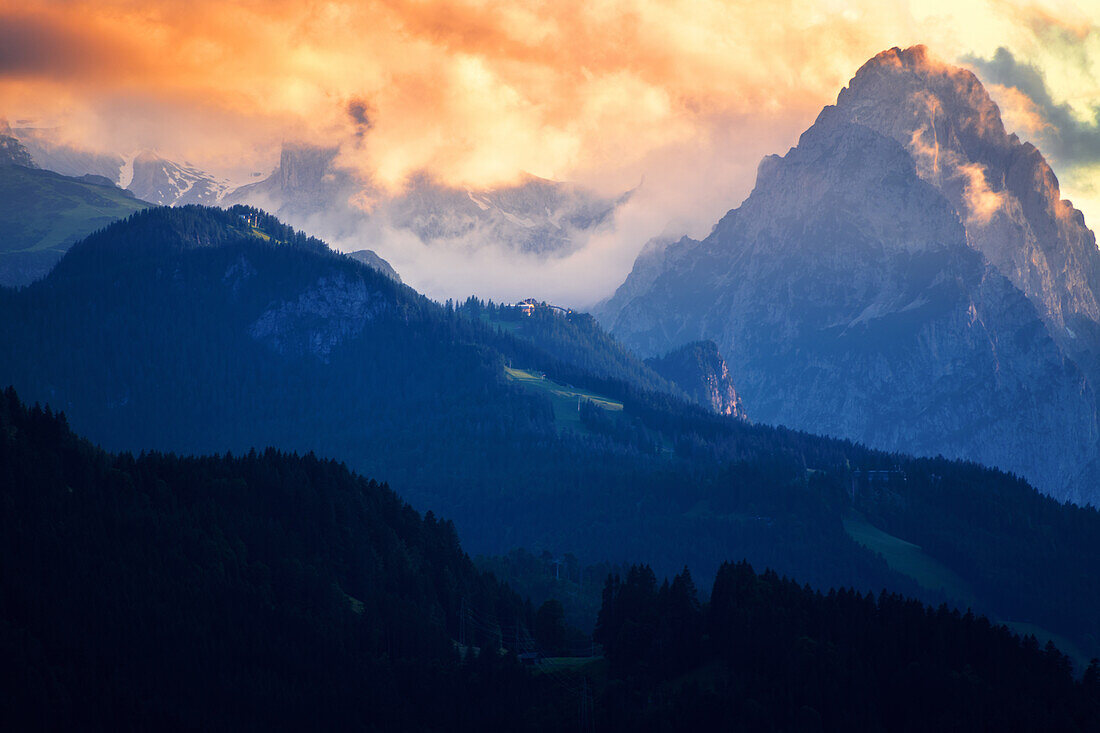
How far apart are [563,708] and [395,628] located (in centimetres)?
2973

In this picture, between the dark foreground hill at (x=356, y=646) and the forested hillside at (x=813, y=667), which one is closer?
the dark foreground hill at (x=356, y=646)

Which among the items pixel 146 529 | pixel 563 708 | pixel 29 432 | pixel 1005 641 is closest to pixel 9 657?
pixel 146 529

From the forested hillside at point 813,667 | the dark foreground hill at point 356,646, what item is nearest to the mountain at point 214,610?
the dark foreground hill at point 356,646

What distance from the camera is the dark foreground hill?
146500mm

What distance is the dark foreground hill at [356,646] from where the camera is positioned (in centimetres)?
14650

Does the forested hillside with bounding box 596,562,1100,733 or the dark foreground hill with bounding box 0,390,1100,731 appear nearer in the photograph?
the dark foreground hill with bounding box 0,390,1100,731

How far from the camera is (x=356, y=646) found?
165125 millimetres

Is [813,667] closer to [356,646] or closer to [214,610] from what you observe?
[356,646]

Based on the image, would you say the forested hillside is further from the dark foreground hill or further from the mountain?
the mountain

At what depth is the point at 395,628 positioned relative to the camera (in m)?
170

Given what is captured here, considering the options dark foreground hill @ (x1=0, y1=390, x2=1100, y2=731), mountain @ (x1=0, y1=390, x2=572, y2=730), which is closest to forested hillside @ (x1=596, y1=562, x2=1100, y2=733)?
dark foreground hill @ (x1=0, y1=390, x2=1100, y2=731)

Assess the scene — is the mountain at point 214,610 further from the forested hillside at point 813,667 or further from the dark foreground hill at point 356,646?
the forested hillside at point 813,667

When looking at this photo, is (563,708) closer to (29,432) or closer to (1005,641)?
(1005,641)

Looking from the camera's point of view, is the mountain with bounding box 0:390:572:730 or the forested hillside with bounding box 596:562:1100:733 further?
the forested hillside with bounding box 596:562:1100:733
